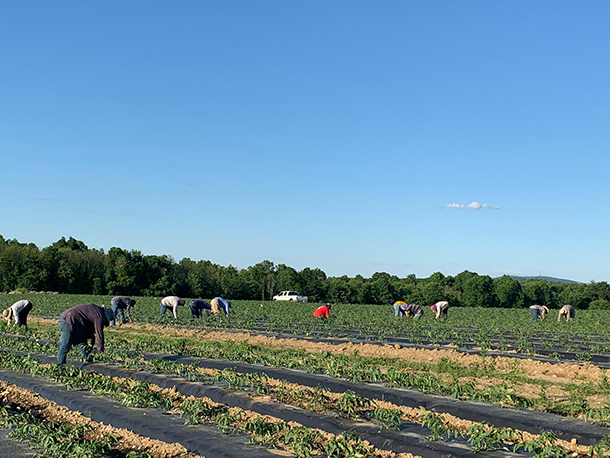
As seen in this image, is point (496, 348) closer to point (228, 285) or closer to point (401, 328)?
point (401, 328)

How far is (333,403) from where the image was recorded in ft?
30.1

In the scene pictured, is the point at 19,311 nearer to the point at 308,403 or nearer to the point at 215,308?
the point at 215,308

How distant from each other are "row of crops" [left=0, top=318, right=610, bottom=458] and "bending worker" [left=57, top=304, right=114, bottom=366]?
22.0 inches

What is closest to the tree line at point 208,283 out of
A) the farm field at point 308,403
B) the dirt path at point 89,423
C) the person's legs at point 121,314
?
the person's legs at point 121,314

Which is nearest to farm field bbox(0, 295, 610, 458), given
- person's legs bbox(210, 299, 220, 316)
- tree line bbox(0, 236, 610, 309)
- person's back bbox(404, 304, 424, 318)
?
person's legs bbox(210, 299, 220, 316)

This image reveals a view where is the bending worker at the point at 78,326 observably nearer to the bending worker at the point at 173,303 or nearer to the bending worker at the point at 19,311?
the bending worker at the point at 19,311

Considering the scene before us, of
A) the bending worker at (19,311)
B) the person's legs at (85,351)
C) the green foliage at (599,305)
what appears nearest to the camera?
the person's legs at (85,351)

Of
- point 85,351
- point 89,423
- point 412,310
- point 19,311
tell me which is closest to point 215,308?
point 19,311

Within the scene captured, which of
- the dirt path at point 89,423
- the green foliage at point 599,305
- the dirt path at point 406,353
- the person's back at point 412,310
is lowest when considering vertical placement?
the dirt path at point 89,423

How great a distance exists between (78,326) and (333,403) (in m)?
6.26

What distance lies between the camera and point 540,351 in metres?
18.2

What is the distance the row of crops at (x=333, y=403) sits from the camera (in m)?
7.04

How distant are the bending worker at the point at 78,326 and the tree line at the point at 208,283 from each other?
5505cm

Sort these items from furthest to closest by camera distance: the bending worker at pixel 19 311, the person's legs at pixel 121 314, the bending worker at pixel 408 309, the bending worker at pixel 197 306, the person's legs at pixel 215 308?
the bending worker at pixel 408 309
the person's legs at pixel 215 308
the bending worker at pixel 197 306
the person's legs at pixel 121 314
the bending worker at pixel 19 311
